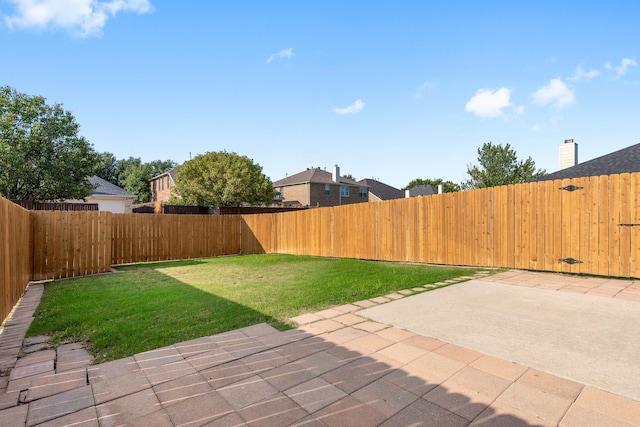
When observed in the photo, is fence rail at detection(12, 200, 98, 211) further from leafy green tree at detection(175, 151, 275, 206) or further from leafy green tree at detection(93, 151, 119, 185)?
leafy green tree at detection(93, 151, 119, 185)

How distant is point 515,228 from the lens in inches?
270

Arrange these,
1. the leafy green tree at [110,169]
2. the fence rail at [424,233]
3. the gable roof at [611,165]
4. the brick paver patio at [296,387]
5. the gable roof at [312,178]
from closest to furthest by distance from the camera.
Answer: the brick paver patio at [296,387], the fence rail at [424,233], the gable roof at [611,165], the gable roof at [312,178], the leafy green tree at [110,169]

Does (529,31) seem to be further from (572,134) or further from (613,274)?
(572,134)

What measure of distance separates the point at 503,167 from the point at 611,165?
13.9m

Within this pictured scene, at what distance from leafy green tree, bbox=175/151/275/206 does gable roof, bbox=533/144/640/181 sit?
17.1m

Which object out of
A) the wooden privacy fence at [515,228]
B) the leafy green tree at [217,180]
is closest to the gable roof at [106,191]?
the leafy green tree at [217,180]

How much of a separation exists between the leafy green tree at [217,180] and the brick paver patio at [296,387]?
18496 millimetres

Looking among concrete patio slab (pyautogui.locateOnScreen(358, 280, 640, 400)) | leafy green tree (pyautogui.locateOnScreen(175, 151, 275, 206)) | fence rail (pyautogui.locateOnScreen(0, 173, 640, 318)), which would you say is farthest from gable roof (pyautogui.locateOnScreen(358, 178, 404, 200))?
concrete patio slab (pyautogui.locateOnScreen(358, 280, 640, 400))

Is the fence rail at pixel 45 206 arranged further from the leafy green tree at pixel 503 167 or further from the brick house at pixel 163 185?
the leafy green tree at pixel 503 167

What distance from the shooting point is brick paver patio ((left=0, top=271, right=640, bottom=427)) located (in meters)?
1.84

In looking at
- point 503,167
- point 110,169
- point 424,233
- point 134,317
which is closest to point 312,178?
point 503,167

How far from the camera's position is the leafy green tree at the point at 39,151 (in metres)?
13.9

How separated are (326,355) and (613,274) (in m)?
A: 6.06

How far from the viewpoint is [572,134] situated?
16078 millimetres
